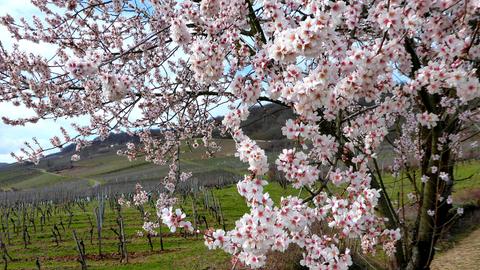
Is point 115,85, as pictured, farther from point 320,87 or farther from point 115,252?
point 115,252

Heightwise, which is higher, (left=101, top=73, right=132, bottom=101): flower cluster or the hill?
the hill

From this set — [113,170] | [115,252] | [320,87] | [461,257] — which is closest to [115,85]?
[320,87]

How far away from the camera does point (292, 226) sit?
9.75 feet

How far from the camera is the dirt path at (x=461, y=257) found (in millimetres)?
10148

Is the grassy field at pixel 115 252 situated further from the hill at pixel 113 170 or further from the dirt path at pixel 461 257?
the hill at pixel 113 170

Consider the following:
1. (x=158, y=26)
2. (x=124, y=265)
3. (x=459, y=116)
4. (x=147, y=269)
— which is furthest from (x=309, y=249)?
(x=124, y=265)

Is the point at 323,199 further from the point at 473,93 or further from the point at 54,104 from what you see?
the point at 54,104

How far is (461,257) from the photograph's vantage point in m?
Answer: 11.2

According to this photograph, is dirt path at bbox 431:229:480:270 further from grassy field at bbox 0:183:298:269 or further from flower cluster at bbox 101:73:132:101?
flower cluster at bbox 101:73:132:101

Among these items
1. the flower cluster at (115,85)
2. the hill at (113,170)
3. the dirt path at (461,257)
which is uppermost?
the hill at (113,170)

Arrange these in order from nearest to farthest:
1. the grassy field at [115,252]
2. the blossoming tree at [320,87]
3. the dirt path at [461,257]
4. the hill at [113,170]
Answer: the blossoming tree at [320,87], the dirt path at [461,257], the grassy field at [115,252], the hill at [113,170]

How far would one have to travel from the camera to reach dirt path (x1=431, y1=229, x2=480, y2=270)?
10148mm

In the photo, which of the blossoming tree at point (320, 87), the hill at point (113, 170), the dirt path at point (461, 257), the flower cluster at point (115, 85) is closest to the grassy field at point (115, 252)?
the dirt path at point (461, 257)

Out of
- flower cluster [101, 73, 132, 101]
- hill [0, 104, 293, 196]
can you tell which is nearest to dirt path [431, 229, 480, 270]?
flower cluster [101, 73, 132, 101]
